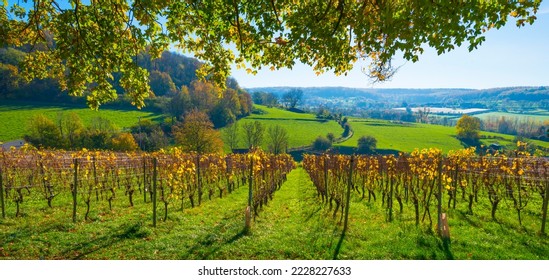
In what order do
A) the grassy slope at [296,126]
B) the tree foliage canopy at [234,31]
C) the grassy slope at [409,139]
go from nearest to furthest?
the tree foliage canopy at [234,31] < the grassy slope at [409,139] < the grassy slope at [296,126]

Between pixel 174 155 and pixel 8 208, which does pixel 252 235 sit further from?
pixel 8 208

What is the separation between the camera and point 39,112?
2313 inches

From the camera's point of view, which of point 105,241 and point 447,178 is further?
point 447,178

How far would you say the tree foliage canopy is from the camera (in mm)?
4598

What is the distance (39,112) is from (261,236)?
6941 cm

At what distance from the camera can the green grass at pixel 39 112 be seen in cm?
5097

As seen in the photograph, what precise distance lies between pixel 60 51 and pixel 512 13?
25.9ft

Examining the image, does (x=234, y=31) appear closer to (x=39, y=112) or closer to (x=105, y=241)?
(x=105, y=241)

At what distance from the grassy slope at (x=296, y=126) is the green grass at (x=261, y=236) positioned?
5160 centimetres

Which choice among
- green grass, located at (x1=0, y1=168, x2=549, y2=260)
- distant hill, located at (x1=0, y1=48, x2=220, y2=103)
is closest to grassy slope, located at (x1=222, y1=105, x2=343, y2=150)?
distant hill, located at (x1=0, y1=48, x2=220, y2=103)

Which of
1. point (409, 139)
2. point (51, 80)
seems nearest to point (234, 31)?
point (409, 139)

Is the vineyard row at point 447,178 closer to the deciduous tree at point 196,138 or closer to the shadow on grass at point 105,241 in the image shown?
the shadow on grass at point 105,241

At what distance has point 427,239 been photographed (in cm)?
665

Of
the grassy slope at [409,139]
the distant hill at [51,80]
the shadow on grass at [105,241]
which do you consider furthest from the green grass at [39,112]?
the shadow on grass at [105,241]
